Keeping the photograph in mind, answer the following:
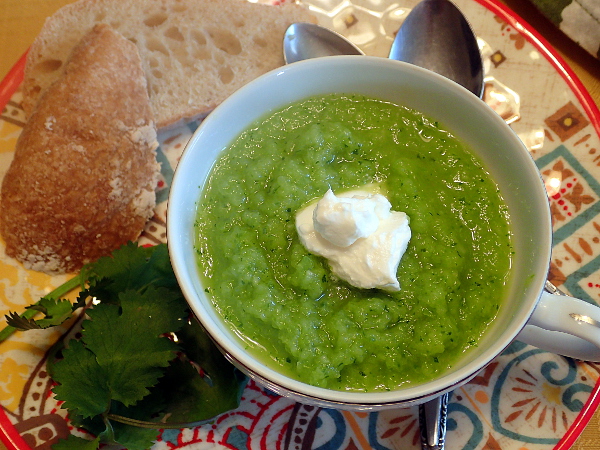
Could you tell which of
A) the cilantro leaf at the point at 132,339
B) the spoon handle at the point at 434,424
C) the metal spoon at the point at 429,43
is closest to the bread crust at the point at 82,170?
the cilantro leaf at the point at 132,339

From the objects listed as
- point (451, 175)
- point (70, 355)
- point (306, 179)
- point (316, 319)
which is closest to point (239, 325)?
point (316, 319)

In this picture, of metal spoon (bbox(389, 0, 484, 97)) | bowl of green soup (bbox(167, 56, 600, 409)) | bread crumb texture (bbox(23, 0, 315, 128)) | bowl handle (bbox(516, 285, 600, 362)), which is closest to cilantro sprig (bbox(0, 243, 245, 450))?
bowl of green soup (bbox(167, 56, 600, 409))

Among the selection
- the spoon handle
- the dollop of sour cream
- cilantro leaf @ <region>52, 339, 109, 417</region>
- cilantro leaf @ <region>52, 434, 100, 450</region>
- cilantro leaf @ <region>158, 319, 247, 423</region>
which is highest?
the dollop of sour cream

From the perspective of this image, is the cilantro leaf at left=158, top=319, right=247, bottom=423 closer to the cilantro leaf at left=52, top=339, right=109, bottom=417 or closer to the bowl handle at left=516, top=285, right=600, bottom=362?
the cilantro leaf at left=52, top=339, right=109, bottom=417

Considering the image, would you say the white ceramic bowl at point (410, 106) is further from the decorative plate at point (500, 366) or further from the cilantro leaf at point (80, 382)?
the cilantro leaf at point (80, 382)

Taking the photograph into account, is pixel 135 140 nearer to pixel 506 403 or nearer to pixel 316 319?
pixel 316 319
